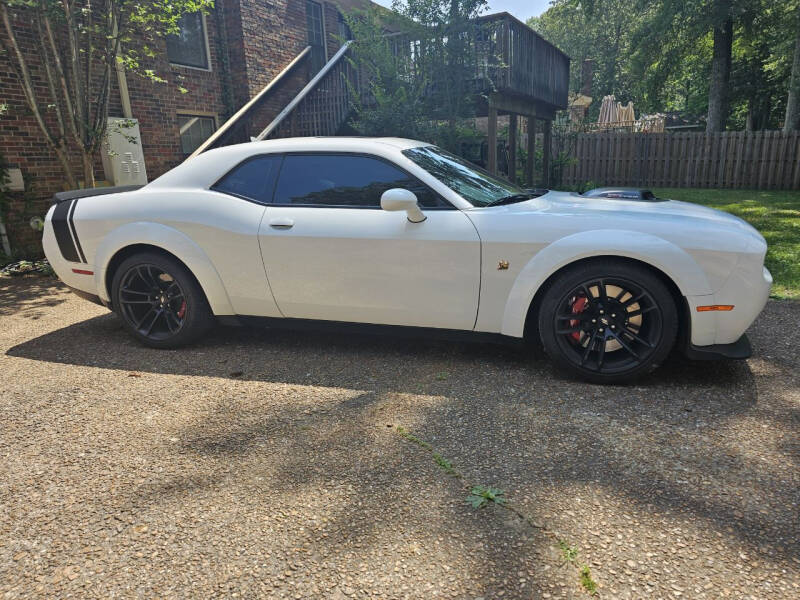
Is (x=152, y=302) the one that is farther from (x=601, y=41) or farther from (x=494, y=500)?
(x=601, y=41)

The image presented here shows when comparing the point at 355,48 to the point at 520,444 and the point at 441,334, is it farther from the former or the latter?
the point at 520,444

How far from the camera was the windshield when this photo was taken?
3.64 metres

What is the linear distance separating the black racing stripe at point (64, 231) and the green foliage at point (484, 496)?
3.52 m

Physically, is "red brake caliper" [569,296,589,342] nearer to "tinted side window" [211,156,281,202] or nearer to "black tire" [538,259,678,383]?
"black tire" [538,259,678,383]

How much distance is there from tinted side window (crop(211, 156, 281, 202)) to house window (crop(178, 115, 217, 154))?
7.59m

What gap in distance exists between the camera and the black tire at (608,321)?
3.10 meters

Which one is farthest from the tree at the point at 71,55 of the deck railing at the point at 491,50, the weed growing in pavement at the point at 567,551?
the weed growing in pavement at the point at 567,551

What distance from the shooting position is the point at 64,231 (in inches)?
167

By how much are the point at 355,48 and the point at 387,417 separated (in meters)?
7.77

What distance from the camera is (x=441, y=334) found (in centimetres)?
358

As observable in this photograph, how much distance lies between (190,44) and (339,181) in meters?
8.89

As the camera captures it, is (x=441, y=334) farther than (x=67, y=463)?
Yes

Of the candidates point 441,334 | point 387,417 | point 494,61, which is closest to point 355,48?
point 494,61

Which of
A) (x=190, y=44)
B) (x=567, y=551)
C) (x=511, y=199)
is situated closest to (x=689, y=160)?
(x=190, y=44)
